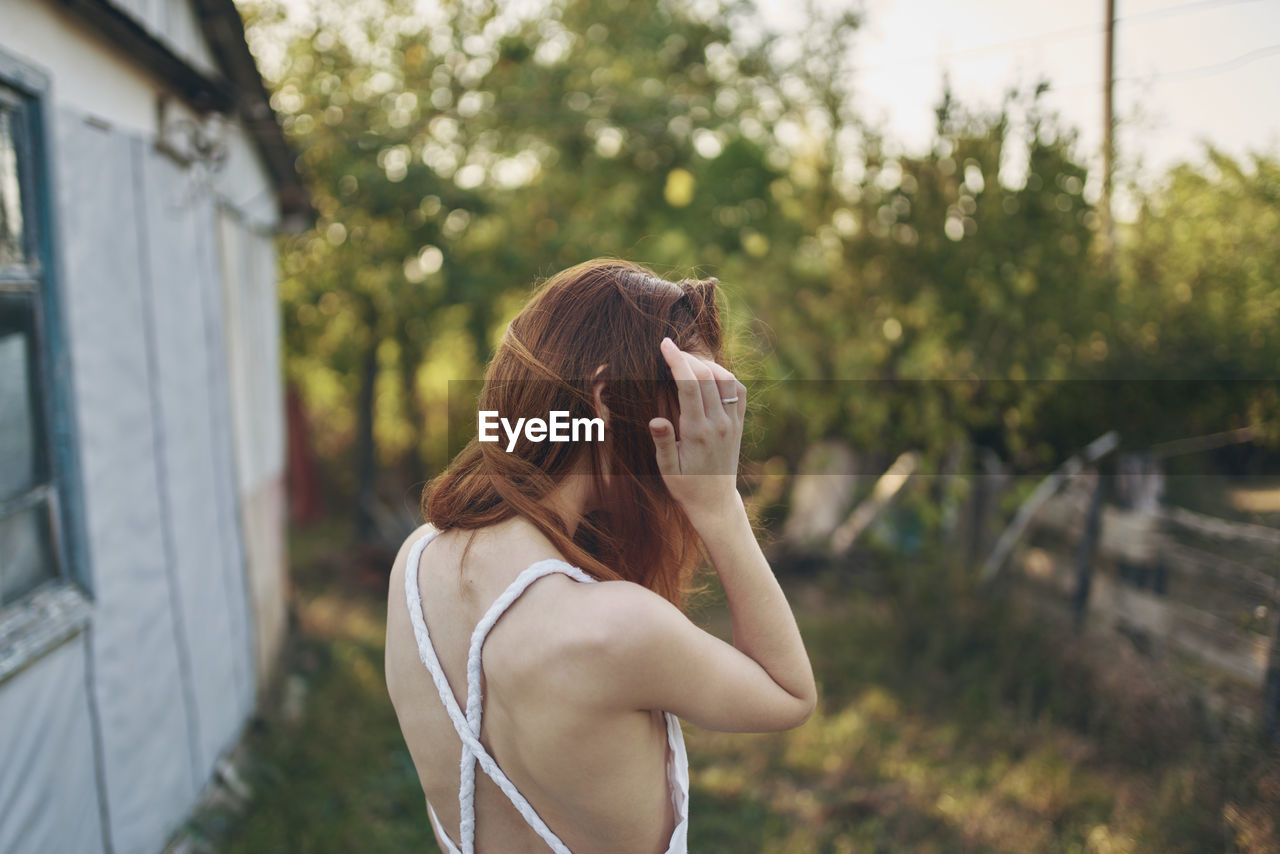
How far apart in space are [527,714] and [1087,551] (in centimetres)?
477

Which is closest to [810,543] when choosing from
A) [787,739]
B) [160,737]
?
[787,739]

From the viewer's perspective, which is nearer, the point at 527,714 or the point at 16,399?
the point at 527,714

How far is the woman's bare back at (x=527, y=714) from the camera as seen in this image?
1.08 m

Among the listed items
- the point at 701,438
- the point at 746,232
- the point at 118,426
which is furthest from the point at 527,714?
the point at 746,232

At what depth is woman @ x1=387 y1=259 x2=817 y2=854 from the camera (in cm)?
109

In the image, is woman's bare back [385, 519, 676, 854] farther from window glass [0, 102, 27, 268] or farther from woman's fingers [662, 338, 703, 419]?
window glass [0, 102, 27, 268]

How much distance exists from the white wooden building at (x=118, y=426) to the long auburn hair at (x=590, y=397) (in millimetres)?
1916

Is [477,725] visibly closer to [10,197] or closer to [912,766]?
[10,197]

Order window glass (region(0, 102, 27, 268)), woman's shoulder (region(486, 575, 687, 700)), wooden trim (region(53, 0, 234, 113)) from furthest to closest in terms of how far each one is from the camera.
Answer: wooden trim (region(53, 0, 234, 113)), window glass (region(0, 102, 27, 268)), woman's shoulder (region(486, 575, 687, 700))

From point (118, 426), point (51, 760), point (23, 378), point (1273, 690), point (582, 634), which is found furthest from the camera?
point (1273, 690)

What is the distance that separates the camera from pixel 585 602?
42.8 inches

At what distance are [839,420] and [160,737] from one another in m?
5.25

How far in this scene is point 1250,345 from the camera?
4344mm

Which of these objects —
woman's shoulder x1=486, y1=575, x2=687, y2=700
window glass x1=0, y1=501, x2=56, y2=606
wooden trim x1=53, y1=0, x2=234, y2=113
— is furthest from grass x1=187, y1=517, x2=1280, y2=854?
wooden trim x1=53, y1=0, x2=234, y2=113
